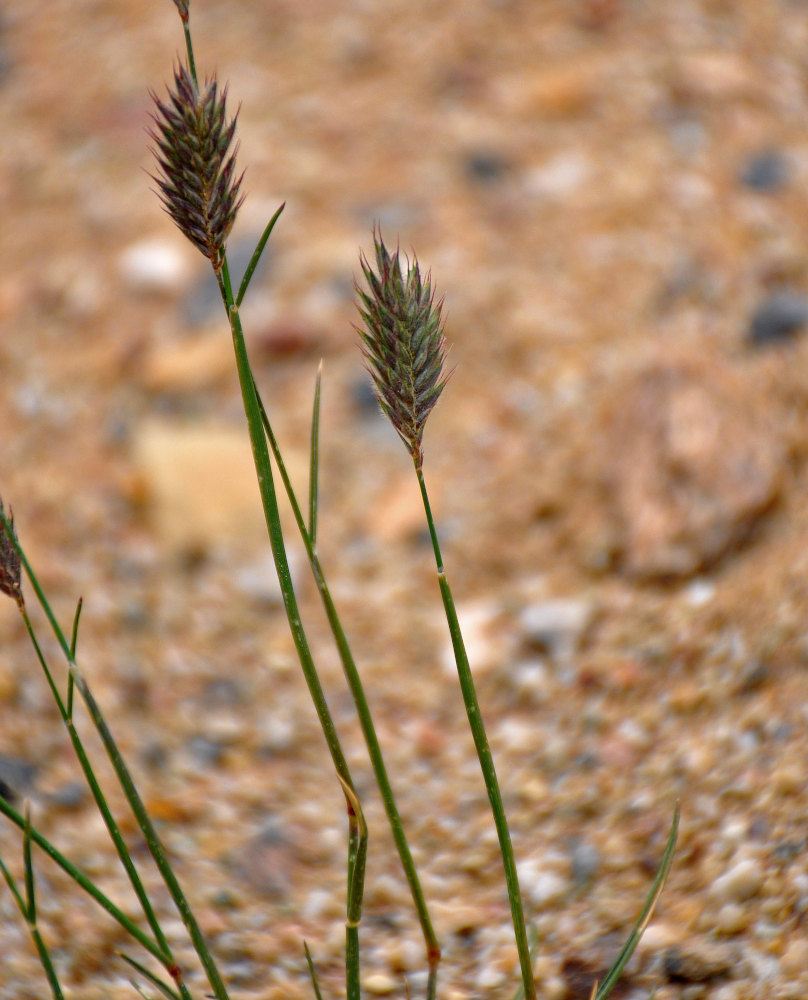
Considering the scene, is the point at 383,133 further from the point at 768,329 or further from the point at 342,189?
the point at 768,329

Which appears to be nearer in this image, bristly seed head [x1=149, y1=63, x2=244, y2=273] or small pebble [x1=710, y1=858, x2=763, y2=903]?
bristly seed head [x1=149, y1=63, x2=244, y2=273]

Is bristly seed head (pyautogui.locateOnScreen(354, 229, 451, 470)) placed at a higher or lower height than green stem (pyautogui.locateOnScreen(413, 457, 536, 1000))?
higher

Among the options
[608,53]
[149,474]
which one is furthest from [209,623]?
[608,53]

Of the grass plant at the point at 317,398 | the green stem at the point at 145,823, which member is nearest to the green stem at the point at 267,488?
the grass plant at the point at 317,398

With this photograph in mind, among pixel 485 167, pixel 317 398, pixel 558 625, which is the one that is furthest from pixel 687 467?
pixel 485 167

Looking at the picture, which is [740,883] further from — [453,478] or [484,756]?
[453,478]

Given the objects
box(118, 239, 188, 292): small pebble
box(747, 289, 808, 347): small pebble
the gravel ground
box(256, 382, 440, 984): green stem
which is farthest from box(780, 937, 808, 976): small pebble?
box(118, 239, 188, 292): small pebble

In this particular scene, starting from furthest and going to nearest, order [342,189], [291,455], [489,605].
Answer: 1. [342,189]
2. [291,455]
3. [489,605]

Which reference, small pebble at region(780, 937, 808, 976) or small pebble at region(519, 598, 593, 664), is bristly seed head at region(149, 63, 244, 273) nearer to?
small pebble at region(780, 937, 808, 976)
